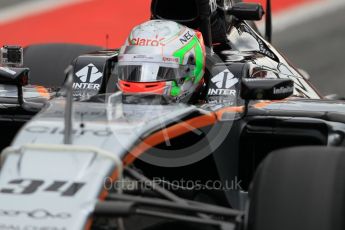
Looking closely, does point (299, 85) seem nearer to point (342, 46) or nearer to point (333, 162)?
point (333, 162)

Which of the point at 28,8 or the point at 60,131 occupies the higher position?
the point at 28,8

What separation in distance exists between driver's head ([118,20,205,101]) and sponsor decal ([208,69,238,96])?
0.33ft

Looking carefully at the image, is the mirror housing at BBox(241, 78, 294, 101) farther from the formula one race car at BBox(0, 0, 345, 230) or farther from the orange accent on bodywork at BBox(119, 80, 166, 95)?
the orange accent on bodywork at BBox(119, 80, 166, 95)

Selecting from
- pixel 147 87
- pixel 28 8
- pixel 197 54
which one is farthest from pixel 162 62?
pixel 28 8

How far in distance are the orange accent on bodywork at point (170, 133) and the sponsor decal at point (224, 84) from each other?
0.79 metres

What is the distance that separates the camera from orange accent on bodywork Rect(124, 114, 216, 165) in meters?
4.21

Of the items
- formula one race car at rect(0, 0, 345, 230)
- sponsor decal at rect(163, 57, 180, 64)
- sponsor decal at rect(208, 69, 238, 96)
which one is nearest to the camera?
formula one race car at rect(0, 0, 345, 230)

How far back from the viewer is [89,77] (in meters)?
5.98

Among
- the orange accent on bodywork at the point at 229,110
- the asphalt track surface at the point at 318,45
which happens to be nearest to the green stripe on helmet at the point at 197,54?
the orange accent on bodywork at the point at 229,110

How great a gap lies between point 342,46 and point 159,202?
794 centimetres

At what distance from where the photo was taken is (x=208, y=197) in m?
4.92

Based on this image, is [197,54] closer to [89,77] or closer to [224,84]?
[224,84]

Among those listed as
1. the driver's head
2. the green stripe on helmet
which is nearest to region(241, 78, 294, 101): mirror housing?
the driver's head

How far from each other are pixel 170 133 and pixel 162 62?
2.83ft
